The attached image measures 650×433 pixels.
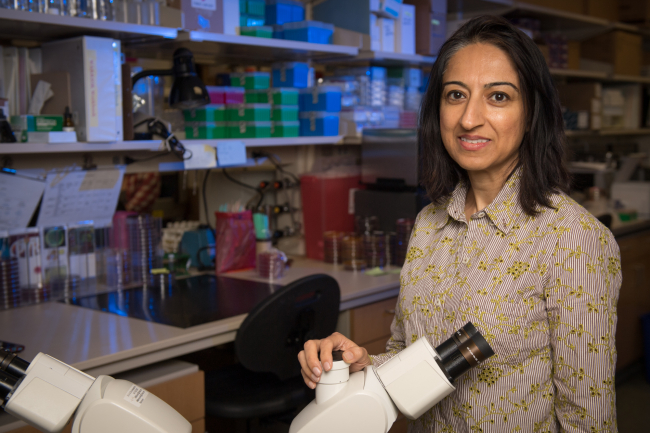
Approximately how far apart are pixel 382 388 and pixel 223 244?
1.78 m

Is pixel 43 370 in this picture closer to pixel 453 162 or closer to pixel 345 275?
pixel 453 162

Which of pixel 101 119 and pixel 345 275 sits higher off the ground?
pixel 101 119

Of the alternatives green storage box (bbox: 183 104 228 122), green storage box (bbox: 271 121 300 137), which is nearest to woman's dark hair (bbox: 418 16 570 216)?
green storage box (bbox: 183 104 228 122)

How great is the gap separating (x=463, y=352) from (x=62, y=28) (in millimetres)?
1675

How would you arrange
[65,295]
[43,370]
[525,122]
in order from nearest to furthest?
→ [43,370] → [525,122] → [65,295]

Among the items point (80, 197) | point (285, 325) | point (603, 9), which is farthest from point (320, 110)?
point (603, 9)

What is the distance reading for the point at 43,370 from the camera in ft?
2.37

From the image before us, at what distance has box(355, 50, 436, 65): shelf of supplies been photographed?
2.76 meters

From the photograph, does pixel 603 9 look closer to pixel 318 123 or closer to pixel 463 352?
pixel 318 123

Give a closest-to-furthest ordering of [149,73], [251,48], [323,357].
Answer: [323,357], [149,73], [251,48]

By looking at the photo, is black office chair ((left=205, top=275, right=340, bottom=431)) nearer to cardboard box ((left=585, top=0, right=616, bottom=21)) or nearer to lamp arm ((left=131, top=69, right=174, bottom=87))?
lamp arm ((left=131, top=69, right=174, bottom=87))

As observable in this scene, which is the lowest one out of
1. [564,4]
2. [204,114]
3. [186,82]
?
[204,114]

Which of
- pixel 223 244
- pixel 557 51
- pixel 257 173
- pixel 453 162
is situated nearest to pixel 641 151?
pixel 557 51

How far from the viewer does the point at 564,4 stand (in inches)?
161
